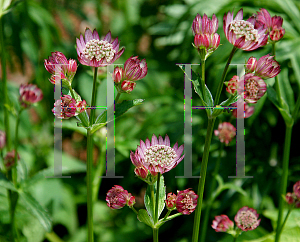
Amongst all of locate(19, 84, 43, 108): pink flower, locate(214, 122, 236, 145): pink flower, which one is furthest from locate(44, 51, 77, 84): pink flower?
locate(214, 122, 236, 145): pink flower

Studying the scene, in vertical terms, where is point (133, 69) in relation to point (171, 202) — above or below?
above

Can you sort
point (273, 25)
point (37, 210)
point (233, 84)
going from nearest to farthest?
point (233, 84), point (273, 25), point (37, 210)

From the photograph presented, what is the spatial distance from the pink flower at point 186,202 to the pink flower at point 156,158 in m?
0.04

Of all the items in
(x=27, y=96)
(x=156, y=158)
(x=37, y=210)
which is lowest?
(x=37, y=210)

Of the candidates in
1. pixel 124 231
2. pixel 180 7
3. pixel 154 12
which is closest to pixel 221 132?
pixel 124 231

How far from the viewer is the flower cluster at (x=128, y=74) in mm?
455

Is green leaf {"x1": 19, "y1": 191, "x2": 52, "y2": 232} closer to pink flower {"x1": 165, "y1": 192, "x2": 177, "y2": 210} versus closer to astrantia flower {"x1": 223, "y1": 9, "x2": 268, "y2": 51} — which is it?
pink flower {"x1": 165, "y1": 192, "x2": 177, "y2": 210}

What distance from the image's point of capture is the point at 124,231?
1.42 meters

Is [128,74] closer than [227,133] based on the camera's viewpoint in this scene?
Yes

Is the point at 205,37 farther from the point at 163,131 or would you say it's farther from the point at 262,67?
the point at 163,131

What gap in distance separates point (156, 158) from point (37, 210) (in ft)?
1.13

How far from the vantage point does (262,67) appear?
1.49 feet

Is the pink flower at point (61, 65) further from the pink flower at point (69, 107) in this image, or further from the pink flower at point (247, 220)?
the pink flower at point (247, 220)

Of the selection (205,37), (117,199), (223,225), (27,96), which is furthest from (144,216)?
(27,96)
